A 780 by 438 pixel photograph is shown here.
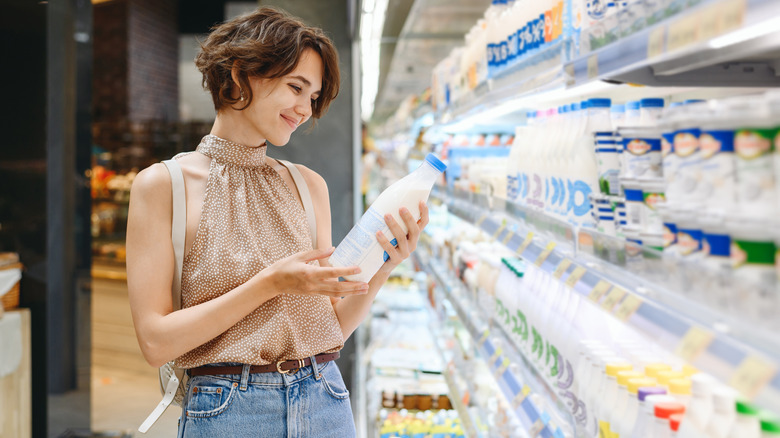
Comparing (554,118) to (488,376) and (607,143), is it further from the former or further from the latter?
(488,376)

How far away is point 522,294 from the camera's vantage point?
6.45ft

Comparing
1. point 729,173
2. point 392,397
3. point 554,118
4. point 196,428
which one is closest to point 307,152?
point 392,397

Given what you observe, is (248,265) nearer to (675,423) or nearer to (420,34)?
(675,423)

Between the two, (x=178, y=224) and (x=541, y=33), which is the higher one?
(x=541, y=33)

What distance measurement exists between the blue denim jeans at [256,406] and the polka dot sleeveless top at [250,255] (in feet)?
0.15

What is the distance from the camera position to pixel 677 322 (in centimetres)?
80

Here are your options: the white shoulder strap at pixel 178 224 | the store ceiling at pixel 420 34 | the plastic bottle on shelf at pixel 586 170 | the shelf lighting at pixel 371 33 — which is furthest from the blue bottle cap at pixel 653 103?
the store ceiling at pixel 420 34

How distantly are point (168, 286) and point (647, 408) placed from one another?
93 centimetres

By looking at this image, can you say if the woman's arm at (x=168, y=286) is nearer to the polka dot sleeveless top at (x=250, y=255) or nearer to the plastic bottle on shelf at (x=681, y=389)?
the polka dot sleeveless top at (x=250, y=255)

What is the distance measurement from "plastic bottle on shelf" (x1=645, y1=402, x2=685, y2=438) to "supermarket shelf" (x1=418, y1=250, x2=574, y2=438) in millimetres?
398

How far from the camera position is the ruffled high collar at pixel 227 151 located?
4.91ft

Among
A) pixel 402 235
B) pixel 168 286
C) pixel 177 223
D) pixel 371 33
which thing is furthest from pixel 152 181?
pixel 371 33

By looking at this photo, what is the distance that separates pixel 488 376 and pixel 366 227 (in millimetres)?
1654

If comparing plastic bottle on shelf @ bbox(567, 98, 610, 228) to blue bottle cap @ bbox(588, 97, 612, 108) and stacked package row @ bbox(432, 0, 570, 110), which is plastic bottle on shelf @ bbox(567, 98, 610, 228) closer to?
blue bottle cap @ bbox(588, 97, 612, 108)
